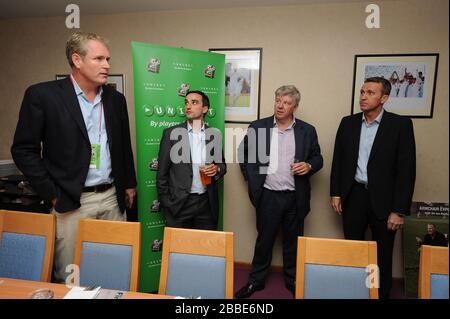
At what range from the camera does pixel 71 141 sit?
184cm

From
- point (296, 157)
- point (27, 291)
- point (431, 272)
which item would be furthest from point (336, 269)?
point (27, 291)

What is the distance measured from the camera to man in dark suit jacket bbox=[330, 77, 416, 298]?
214 cm

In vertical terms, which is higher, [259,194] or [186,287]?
[259,194]

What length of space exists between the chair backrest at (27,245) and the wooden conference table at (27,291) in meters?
0.31

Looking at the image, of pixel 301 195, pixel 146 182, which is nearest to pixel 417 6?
pixel 301 195

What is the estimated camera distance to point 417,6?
262 cm

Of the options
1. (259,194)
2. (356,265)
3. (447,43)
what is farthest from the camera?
(259,194)

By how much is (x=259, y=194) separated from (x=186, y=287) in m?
1.25

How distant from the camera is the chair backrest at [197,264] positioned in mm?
1455

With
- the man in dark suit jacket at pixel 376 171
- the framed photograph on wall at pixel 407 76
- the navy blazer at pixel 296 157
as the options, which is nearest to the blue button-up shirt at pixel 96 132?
the navy blazer at pixel 296 157

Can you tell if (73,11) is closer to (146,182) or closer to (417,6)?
(146,182)

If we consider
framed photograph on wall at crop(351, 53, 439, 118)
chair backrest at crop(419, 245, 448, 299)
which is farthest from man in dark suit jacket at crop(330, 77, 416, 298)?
chair backrest at crop(419, 245, 448, 299)

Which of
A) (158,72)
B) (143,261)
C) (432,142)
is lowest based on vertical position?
(143,261)

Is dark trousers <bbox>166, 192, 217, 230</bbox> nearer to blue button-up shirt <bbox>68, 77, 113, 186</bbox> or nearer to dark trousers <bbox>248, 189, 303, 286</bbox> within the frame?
dark trousers <bbox>248, 189, 303, 286</bbox>
